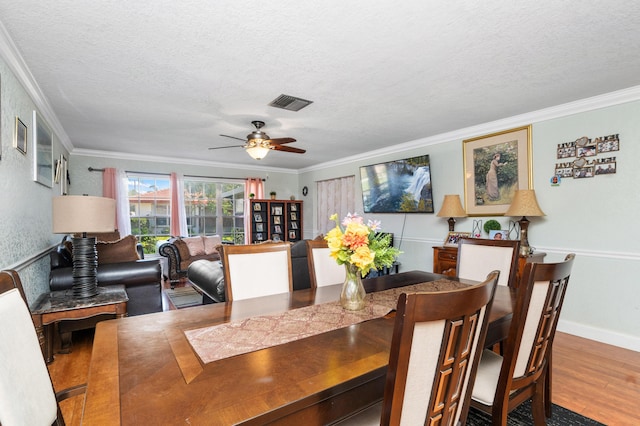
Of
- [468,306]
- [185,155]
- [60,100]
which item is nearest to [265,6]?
[468,306]

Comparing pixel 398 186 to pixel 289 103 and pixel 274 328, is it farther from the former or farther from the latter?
pixel 274 328

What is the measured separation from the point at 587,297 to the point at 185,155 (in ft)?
20.3

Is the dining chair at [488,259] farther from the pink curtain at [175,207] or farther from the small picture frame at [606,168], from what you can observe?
the pink curtain at [175,207]

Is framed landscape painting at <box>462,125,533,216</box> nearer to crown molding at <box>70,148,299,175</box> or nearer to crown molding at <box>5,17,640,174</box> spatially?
crown molding at <box>5,17,640,174</box>

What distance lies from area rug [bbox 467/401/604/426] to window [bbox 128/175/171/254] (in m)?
6.02

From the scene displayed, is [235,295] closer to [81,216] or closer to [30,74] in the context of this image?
[81,216]

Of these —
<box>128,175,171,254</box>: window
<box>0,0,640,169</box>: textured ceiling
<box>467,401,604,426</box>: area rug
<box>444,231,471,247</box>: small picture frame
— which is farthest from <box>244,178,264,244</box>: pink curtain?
<box>467,401,604,426</box>: area rug

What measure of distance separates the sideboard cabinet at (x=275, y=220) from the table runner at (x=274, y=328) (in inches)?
219

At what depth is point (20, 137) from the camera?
2445mm

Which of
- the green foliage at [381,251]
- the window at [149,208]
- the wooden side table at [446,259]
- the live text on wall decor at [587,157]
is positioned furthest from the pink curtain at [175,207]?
the live text on wall decor at [587,157]

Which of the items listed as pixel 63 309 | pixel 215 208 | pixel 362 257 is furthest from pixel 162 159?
pixel 362 257

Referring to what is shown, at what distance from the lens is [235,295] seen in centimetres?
184

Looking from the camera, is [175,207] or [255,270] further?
[175,207]

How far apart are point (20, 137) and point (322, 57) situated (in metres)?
2.41
